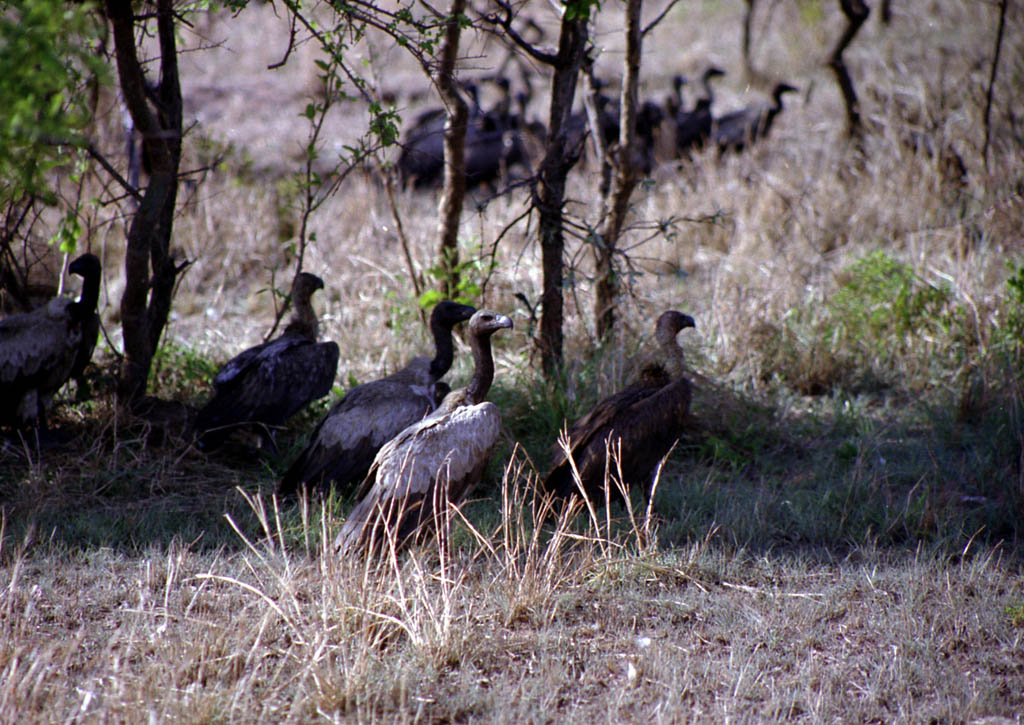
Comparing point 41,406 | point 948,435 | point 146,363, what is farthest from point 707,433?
point 41,406

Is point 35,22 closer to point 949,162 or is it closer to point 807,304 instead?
point 807,304

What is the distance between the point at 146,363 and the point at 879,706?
4.45 meters

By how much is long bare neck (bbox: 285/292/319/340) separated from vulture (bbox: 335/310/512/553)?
193 cm

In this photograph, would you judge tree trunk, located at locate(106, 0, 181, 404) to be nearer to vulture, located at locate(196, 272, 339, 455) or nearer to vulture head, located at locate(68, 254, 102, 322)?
vulture head, located at locate(68, 254, 102, 322)

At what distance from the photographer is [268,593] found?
3922 millimetres

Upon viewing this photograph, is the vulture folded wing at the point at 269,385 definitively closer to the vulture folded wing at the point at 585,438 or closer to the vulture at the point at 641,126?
the vulture folded wing at the point at 585,438

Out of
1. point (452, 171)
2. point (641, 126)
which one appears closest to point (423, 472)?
point (452, 171)

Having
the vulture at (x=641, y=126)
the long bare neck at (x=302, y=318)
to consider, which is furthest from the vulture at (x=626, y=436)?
the vulture at (x=641, y=126)

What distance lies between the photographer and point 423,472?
174 inches

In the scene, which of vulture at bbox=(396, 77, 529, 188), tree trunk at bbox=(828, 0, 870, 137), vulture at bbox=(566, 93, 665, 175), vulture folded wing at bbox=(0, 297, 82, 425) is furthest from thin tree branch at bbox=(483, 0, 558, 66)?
tree trunk at bbox=(828, 0, 870, 137)

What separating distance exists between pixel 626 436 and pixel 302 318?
257cm

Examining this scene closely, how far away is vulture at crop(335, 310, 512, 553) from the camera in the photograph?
167 inches

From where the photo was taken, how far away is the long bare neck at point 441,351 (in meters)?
5.86

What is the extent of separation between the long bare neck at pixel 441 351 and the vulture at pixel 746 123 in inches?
246
